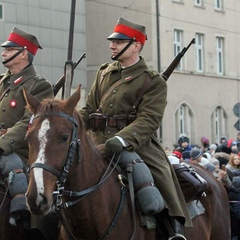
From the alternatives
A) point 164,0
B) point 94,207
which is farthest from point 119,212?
point 164,0

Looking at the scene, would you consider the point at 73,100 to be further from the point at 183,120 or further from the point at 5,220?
the point at 183,120

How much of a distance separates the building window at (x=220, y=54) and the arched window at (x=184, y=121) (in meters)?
4.87

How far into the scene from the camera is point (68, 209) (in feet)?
26.6

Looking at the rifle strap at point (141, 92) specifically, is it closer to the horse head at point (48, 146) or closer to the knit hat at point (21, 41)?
the horse head at point (48, 146)

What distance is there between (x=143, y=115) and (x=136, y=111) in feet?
0.65

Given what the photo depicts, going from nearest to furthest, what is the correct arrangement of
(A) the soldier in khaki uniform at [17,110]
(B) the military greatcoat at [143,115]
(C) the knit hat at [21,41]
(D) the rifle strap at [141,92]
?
(B) the military greatcoat at [143,115]
(D) the rifle strap at [141,92]
(A) the soldier in khaki uniform at [17,110]
(C) the knit hat at [21,41]

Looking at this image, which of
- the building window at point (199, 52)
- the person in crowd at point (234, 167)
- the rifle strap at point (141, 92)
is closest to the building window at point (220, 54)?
the building window at point (199, 52)

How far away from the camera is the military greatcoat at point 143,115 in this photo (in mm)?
8852

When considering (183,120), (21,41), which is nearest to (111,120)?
(21,41)

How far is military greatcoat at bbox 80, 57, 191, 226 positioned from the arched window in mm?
39610

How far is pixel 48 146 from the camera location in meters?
7.49

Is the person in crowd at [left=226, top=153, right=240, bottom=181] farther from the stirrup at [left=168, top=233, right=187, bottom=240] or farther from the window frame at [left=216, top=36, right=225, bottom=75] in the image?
the window frame at [left=216, top=36, right=225, bottom=75]

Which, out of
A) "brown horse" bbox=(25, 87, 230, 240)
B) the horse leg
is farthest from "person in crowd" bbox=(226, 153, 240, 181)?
"brown horse" bbox=(25, 87, 230, 240)

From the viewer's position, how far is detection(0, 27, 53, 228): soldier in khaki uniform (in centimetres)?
Answer: 936
